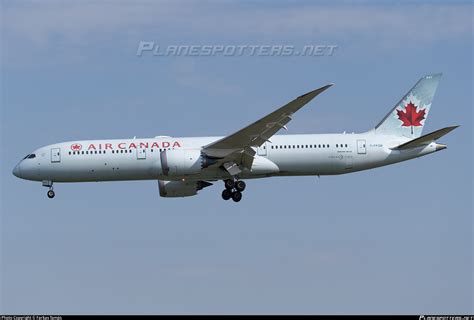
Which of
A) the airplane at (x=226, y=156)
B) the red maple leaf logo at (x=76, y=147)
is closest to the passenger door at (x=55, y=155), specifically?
the airplane at (x=226, y=156)

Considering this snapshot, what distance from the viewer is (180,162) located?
137 ft

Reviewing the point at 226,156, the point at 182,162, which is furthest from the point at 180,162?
the point at 226,156

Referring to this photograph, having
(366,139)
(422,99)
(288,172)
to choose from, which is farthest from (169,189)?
(422,99)

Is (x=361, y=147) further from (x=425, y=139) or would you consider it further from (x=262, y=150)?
(x=262, y=150)

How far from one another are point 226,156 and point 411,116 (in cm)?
935

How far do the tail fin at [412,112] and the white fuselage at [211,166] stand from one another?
1207mm

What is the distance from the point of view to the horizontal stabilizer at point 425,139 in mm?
42406

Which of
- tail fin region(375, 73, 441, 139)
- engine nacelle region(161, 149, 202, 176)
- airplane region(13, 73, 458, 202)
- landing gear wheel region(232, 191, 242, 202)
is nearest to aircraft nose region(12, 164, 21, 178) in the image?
airplane region(13, 73, 458, 202)

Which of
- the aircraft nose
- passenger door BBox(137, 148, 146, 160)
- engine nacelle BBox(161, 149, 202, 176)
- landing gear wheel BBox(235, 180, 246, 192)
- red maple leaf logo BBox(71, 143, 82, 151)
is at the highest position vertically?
red maple leaf logo BBox(71, 143, 82, 151)

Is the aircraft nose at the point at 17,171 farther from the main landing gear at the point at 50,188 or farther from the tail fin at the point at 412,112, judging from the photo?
the tail fin at the point at 412,112

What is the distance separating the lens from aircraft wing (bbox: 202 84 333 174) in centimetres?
4103

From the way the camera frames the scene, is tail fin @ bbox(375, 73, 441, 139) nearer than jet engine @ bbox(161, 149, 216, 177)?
No

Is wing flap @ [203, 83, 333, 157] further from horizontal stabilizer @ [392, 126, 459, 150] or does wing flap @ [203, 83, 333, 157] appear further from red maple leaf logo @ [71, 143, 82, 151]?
horizontal stabilizer @ [392, 126, 459, 150]

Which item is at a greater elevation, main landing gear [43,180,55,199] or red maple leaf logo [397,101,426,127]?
red maple leaf logo [397,101,426,127]
